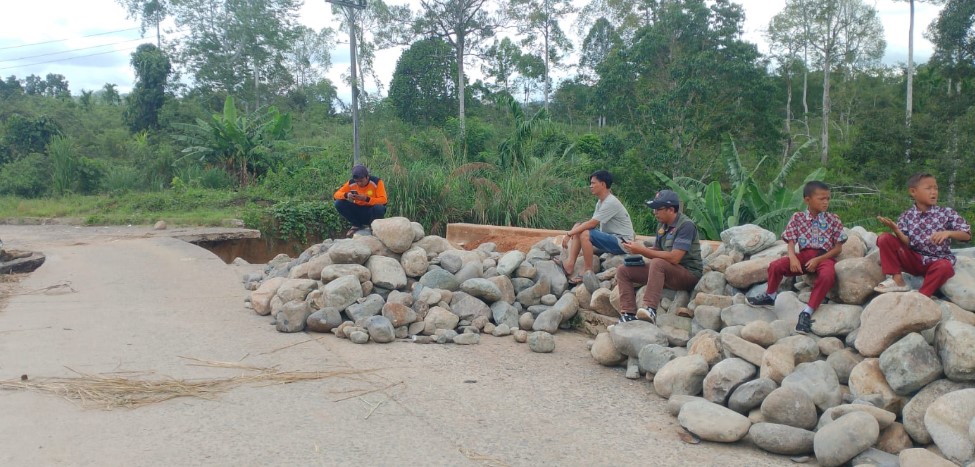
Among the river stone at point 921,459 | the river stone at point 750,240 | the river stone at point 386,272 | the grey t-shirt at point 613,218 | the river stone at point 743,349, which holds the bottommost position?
the river stone at point 921,459

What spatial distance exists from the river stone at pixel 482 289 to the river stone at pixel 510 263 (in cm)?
38

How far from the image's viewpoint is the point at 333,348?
536 cm

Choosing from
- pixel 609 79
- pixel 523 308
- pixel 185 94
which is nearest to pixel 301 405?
pixel 523 308

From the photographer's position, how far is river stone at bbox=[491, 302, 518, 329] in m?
6.06

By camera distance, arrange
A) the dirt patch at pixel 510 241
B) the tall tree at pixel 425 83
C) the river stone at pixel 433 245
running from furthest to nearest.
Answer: the tall tree at pixel 425 83 < the dirt patch at pixel 510 241 < the river stone at pixel 433 245

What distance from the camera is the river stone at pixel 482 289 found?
6172 mm

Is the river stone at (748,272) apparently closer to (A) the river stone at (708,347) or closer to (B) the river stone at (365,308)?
(A) the river stone at (708,347)

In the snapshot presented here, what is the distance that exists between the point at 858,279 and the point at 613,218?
7.92ft

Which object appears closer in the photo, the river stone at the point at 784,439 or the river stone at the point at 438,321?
the river stone at the point at 784,439

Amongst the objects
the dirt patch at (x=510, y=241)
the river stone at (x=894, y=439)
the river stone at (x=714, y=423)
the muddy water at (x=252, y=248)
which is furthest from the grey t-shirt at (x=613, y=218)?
the muddy water at (x=252, y=248)

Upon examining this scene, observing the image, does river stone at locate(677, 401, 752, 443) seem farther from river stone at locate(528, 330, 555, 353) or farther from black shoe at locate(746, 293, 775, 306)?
river stone at locate(528, 330, 555, 353)

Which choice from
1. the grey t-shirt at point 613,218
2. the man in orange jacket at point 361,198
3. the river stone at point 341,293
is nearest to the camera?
the river stone at point 341,293

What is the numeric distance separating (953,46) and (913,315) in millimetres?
20674

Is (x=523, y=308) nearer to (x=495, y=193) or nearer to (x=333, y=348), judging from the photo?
(x=333, y=348)
